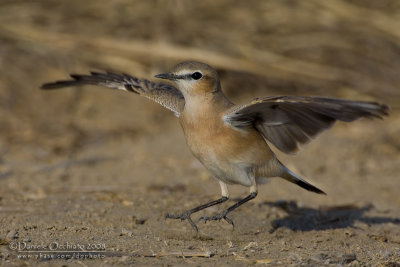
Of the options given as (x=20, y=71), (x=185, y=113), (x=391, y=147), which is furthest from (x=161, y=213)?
(x=20, y=71)

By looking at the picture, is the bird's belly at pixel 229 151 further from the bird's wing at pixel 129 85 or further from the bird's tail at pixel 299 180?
the bird's wing at pixel 129 85

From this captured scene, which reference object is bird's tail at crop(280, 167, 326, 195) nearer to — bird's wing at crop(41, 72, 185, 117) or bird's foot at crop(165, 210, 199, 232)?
bird's foot at crop(165, 210, 199, 232)

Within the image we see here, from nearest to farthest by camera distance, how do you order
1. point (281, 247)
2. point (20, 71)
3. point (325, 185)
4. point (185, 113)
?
point (281, 247) → point (185, 113) → point (325, 185) → point (20, 71)

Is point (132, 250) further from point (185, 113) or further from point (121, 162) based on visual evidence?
point (121, 162)

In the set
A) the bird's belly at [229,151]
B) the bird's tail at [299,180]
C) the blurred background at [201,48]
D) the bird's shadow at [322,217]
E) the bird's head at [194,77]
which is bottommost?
the bird's shadow at [322,217]

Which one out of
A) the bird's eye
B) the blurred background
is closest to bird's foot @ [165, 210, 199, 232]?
the bird's eye

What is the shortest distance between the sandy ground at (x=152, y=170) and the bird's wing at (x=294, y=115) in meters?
1.02

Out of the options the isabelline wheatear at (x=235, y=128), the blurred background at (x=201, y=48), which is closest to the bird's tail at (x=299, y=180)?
the isabelline wheatear at (x=235, y=128)

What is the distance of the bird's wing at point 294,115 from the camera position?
4.91 m

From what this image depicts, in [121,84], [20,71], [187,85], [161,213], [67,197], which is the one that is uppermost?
[20,71]

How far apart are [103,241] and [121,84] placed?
2468 millimetres

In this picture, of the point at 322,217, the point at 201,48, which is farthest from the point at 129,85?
the point at 201,48

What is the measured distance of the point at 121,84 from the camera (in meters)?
7.23

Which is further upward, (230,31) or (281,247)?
(230,31)
